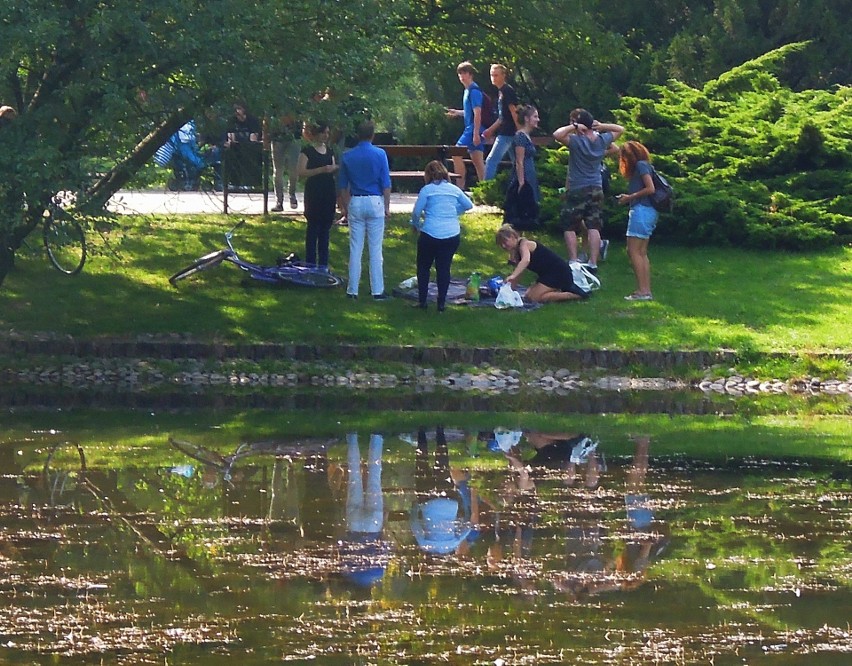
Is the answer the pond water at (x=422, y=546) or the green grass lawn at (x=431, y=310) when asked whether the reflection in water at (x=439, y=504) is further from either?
the green grass lawn at (x=431, y=310)

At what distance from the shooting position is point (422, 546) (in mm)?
8133

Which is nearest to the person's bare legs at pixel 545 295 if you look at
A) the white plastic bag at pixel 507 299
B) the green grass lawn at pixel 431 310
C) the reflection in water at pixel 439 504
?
the green grass lawn at pixel 431 310

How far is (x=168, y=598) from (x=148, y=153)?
10994mm

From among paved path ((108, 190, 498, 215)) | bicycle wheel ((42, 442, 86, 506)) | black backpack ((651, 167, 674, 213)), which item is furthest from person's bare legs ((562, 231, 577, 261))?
bicycle wheel ((42, 442, 86, 506))

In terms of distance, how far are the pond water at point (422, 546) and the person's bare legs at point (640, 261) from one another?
Answer: 543cm

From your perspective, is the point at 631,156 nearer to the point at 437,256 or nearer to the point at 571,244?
the point at 571,244

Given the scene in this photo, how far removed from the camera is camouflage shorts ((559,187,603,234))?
→ 60.7 ft

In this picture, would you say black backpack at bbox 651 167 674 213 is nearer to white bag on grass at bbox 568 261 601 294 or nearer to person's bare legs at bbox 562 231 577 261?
white bag on grass at bbox 568 261 601 294

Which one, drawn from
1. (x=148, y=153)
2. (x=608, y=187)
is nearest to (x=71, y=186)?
(x=148, y=153)

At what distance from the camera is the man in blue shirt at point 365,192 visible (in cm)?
1723

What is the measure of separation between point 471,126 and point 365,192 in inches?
181

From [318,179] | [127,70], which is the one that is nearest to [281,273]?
[318,179]

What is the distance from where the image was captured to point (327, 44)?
16281mm

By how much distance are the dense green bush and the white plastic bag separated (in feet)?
10.5
